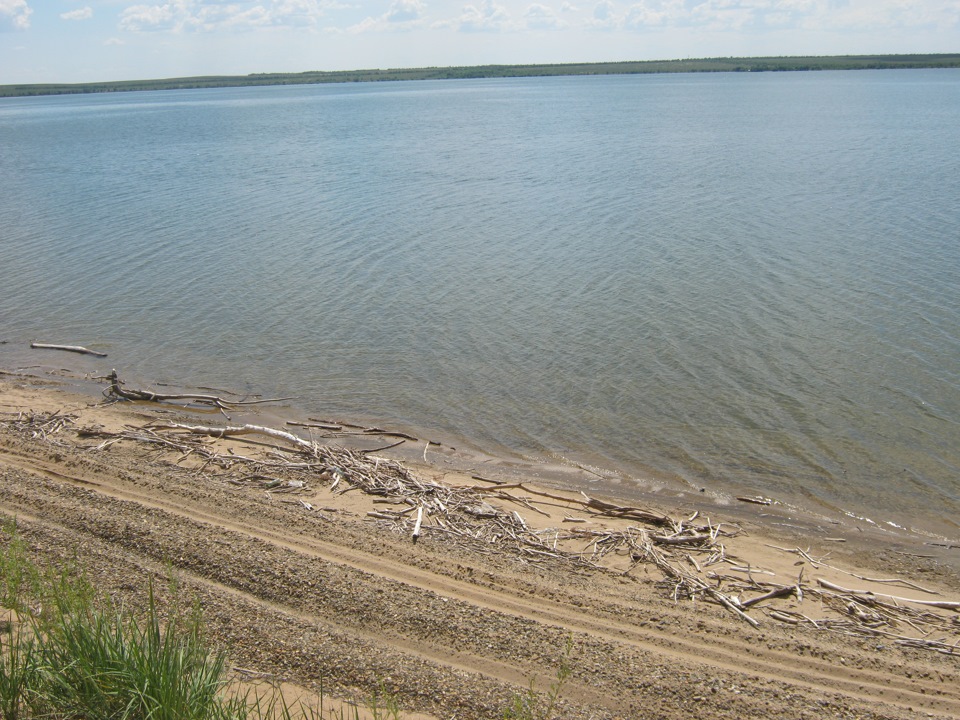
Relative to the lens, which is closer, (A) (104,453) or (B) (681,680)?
(B) (681,680)

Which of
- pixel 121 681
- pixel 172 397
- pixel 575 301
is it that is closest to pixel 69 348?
pixel 172 397

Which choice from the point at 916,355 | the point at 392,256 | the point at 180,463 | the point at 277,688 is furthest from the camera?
the point at 392,256

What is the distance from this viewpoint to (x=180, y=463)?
11.2 metres

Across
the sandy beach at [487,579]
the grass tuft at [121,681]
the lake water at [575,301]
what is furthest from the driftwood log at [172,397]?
the grass tuft at [121,681]

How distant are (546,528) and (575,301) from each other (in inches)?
379

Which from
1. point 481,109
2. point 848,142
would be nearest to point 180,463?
point 848,142

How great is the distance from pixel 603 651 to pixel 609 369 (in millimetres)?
8342

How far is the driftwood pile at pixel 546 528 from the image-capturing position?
788 cm

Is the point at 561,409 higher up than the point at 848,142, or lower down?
lower down

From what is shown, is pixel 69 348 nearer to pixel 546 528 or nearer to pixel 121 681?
pixel 546 528

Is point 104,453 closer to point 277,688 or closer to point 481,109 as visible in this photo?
point 277,688

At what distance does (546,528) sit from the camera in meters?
9.55

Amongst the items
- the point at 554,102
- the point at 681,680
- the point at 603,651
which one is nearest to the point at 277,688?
the point at 603,651

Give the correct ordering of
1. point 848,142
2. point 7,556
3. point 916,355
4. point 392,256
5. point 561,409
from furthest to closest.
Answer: point 848,142
point 392,256
point 916,355
point 561,409
point 7,556
